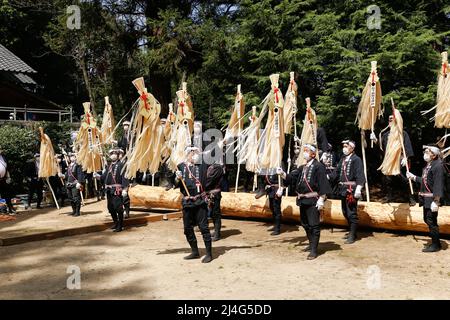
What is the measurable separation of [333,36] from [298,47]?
1.54m

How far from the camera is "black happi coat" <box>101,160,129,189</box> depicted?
34.5 ft

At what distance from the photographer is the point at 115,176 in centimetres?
1056

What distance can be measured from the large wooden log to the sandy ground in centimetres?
26

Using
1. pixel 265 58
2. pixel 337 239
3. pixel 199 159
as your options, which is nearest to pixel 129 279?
pixel 199 159

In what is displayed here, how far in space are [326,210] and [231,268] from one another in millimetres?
3676

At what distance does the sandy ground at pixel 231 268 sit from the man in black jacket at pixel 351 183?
418 millimetres

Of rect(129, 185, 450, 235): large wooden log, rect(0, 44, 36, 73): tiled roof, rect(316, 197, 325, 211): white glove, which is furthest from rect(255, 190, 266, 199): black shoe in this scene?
rect(0, 44, 36, 73): tiled roof

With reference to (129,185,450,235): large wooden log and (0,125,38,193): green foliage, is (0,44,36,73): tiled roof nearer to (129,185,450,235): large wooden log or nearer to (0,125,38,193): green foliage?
(0,125,38,193): green foliage

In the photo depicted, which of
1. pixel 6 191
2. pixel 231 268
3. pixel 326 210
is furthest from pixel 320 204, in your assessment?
pixel 6 191

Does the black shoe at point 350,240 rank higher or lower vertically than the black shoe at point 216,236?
lower

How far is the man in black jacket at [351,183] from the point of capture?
→ 29.7ft

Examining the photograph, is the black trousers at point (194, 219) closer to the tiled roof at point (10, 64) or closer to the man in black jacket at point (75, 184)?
the man in black jacket at point (75, 184)

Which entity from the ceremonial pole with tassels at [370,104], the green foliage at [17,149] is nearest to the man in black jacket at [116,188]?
the ceremonial pole with tassels at [370,104]

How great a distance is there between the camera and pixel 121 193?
1045cm
